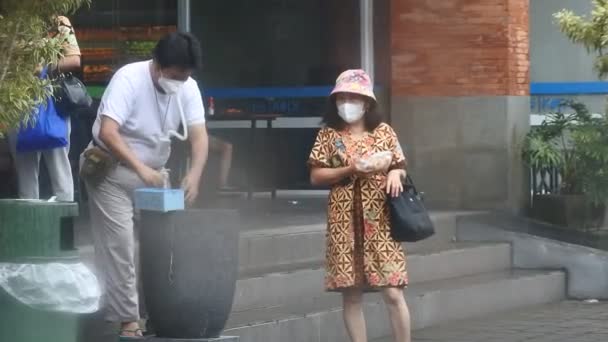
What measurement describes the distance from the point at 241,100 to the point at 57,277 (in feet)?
30.3

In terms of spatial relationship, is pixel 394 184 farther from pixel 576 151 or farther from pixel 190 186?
pixel 576 151

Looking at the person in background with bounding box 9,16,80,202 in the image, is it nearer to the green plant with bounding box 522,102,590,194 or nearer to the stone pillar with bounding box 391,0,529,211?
the stone pillar with bounding box 391,0,529,211

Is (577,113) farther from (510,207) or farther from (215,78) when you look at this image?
(215,78)

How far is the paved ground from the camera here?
1150 centimetres

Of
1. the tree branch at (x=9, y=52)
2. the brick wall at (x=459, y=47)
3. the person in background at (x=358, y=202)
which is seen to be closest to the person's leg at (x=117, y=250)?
the person in background at (x=358, y=202)

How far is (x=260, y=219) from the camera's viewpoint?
13.7 meters

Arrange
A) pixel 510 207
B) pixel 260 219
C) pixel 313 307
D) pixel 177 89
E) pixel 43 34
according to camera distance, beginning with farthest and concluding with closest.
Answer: pixel 510 207, pixel 260 219, pixel 313 307, pixel 177 89, pixel 43 34

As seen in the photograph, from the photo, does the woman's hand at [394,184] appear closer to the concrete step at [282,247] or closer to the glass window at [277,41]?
the concrete step at [282,247]

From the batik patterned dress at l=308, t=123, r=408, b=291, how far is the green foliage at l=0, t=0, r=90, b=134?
249 cm

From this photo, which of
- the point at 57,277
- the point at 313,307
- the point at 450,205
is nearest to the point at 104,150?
the point at 57,277

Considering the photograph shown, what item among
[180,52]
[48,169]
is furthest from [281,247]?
[180,52]

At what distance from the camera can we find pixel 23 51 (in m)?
7.13

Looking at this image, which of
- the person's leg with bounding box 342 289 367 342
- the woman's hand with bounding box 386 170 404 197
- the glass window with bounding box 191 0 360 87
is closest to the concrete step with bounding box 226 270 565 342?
the person's leg with bounding box 342 289 367 342

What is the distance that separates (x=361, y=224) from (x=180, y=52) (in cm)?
162
